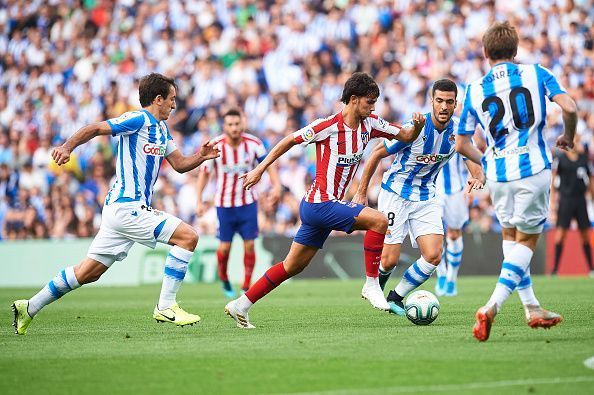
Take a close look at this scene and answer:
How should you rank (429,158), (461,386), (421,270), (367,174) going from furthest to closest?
(429,158) → (421,270) → (367,174) → (461,386)

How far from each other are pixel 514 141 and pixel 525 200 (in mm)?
490

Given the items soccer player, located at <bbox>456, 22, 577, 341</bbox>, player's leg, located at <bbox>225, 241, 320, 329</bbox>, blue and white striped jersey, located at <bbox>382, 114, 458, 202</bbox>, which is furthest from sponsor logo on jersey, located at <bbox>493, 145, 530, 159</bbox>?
blue and white striped jersey, located at <bbox>382, 114, 458, 202</bbox>

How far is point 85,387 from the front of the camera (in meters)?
6.63

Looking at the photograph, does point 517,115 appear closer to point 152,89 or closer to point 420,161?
point 420,161

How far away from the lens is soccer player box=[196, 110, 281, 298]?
52.7ft

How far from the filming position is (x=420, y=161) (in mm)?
11555

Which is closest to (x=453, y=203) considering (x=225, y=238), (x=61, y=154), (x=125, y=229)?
(x=225, y=238)

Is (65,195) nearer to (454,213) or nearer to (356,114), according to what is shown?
(454,213)

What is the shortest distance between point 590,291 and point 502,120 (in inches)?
294

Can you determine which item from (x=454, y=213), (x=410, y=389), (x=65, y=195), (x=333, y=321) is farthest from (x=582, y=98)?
(x=410, y=389)

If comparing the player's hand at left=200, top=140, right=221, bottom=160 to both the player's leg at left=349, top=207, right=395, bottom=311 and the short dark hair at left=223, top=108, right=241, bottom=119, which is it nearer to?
the player's leg at left=349, top=207, right=395, bottom=311

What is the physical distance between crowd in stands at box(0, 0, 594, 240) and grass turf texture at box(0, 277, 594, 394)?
11009mm

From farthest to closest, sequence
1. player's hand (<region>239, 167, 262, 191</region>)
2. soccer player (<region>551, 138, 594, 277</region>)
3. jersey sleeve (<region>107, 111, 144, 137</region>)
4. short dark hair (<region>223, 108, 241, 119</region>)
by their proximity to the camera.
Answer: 1. soccer player (<region>551, 138, 594, 277</region>)
2. short dark hair (<region>223, 108, 241, 119</region>)
3. jersey sleeve (<region>107, 111, 144, 137</region>)
4. player's hand (<region>239, 167, 262, 191</region>)

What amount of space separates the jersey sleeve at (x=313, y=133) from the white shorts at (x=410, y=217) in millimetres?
2178
